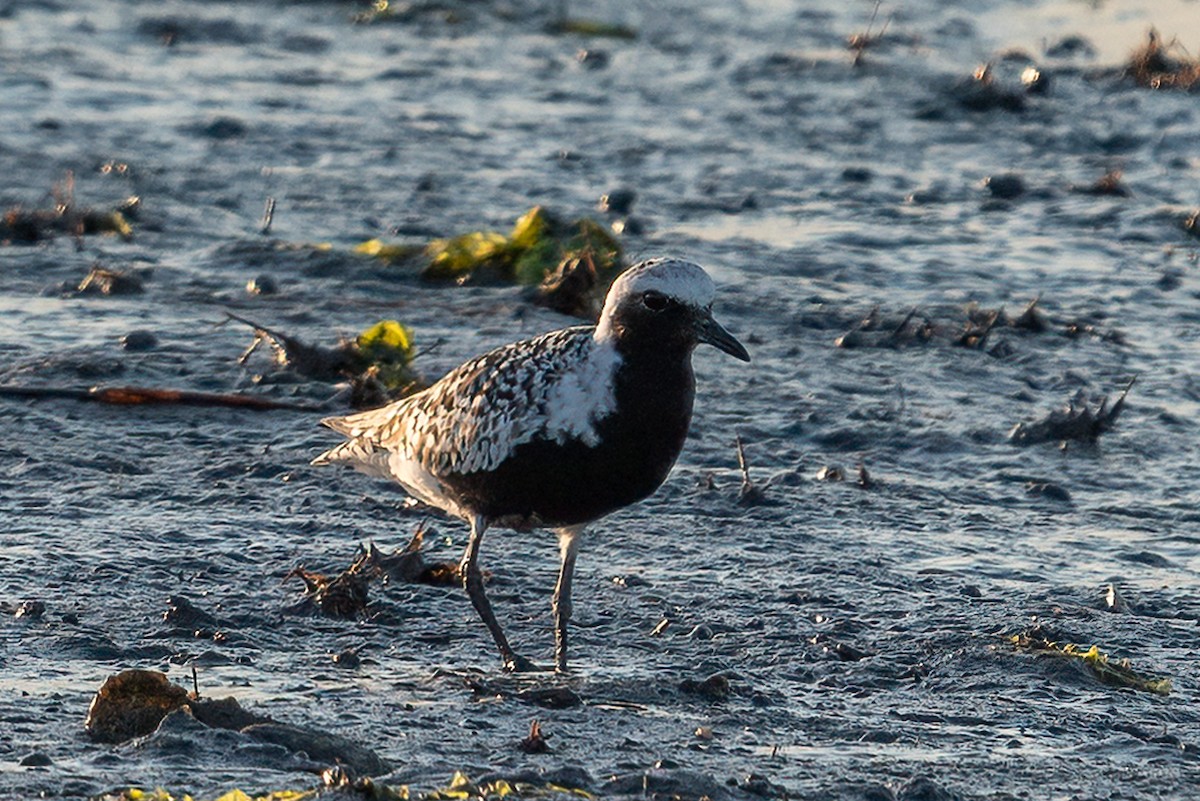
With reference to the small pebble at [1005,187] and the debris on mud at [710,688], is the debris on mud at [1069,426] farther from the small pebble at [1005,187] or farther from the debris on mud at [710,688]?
the small pebble at [1005,187]

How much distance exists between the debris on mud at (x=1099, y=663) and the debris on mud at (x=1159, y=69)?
8910mm

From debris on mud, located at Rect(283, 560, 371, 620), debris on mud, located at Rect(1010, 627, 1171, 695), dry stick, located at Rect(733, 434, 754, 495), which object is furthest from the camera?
dry stick, located at Rect(733, 434, 754, 495)

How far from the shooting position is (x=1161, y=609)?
24.7 ft

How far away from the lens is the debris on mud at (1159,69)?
15.0 metres

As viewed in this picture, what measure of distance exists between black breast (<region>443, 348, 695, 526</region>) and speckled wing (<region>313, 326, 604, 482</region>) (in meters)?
0.05

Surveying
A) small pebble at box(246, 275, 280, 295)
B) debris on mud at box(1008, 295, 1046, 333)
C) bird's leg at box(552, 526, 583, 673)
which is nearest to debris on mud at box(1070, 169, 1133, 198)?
debris on mud at box(1008, 295, 1046, 333)

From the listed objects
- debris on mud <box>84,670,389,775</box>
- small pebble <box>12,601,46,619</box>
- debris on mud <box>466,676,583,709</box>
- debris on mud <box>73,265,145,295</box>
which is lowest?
small pebble <box>12,601,46,619</box>

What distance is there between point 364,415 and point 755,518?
61.9 inches

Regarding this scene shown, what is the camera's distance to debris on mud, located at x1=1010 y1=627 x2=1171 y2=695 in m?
6.75

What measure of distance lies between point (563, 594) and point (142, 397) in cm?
290

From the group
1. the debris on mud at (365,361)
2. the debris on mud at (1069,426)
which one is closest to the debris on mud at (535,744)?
the debris on mud at (365,361)

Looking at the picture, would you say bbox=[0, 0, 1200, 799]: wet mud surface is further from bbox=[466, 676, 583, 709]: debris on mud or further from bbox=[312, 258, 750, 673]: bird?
bbox=[312, 258, 750, 673]: bird

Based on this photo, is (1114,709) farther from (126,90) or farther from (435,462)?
(126,90)

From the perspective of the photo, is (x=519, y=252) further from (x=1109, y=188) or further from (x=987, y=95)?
(x=987, y=95)
